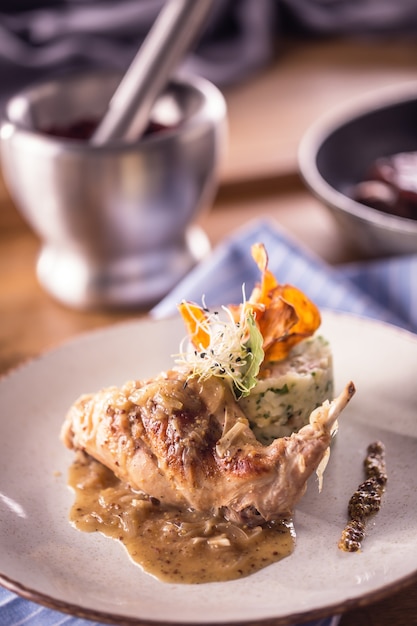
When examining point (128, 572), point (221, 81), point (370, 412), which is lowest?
point (221, 81)

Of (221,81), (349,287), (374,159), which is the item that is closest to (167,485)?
(349,287)

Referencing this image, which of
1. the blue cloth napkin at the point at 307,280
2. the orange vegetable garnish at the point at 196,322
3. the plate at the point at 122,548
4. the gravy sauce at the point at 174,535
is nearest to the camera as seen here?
the plate at the point at 122,548

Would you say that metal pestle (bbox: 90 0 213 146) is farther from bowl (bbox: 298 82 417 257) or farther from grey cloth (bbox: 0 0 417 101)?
grey cloth (bbox: 0 0 417 101)

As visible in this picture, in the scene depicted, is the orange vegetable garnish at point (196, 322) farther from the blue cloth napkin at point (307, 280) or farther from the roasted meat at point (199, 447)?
the blue cloth napkin at point (307, 280)

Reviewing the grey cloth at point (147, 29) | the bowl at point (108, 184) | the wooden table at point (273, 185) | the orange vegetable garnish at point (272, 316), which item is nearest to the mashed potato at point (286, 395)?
the orange vegetable garnish at point (272, 316)

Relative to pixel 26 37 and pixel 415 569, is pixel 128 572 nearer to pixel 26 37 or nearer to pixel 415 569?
pixel 415 569

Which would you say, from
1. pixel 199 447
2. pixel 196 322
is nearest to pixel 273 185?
pixel 196 322
